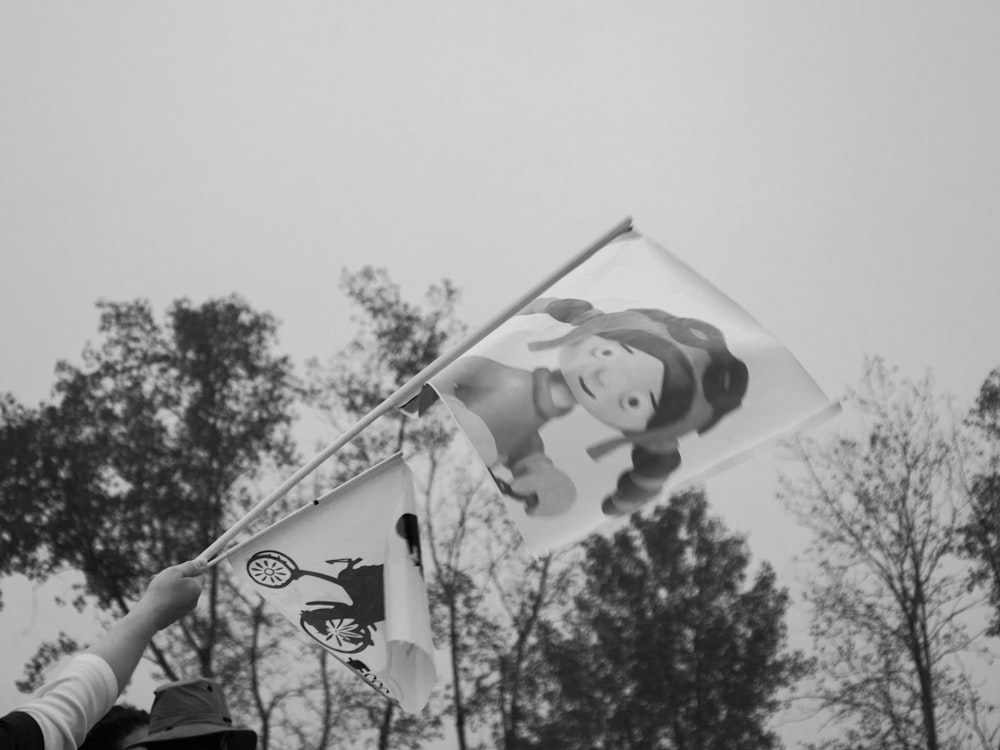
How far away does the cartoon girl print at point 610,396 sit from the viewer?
122 inches

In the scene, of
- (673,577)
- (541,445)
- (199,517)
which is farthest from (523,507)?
(673,577)

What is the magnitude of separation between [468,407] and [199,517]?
1764 centimetres

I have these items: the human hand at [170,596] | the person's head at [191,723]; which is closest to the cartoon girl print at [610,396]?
the person's head at [191,723]

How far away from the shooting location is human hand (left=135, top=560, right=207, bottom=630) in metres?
1.90

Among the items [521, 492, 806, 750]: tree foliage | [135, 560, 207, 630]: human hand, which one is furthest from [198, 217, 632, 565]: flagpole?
[521, 492, 806, 750]: tree foliage

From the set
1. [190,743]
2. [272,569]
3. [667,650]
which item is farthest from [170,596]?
[667,650]

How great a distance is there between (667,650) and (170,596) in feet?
73.9

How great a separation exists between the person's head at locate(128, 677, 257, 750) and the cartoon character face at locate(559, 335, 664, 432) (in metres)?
1.26

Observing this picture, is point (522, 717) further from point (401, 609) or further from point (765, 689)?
point (401, 609)

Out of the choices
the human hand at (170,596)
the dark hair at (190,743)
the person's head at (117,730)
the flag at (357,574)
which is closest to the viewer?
the human hand at (170,596)

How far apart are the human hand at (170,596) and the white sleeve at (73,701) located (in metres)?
0.22

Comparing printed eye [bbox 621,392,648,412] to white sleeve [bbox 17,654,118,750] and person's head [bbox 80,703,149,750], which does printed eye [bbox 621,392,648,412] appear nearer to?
person's head [bbox 80,703,149,750]

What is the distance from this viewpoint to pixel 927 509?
67.7 ft

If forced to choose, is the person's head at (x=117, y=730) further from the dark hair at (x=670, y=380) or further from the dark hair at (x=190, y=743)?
the dark hair at (x=670, y=380)
